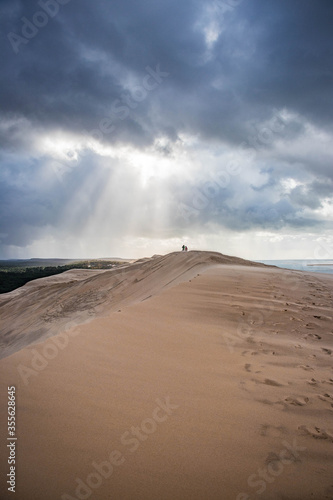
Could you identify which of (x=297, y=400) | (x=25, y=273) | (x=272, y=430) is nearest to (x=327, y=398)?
(x=297, y=400)

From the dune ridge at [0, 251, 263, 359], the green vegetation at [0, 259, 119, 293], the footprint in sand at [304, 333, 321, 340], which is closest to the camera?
the footprint in sand at [304, 333, 321, 340]

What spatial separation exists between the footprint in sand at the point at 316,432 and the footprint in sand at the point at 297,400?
0.28 m

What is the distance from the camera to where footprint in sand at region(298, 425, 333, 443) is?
176 centimetres

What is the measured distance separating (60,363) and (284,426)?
2.12 metres

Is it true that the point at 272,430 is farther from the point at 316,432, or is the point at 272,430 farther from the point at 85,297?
the point at 85,297

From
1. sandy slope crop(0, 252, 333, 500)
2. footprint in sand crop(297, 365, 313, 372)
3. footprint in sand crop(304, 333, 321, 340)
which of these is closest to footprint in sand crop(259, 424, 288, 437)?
sandy slope crop(0, 252, 333, 500)

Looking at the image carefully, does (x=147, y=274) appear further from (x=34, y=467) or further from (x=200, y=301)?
(x=34, y=467)

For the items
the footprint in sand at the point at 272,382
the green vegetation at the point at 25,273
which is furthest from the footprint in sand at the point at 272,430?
the green vegetation at the point at 25,273

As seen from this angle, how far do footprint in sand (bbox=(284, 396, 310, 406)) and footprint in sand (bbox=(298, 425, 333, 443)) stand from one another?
278 millimetres

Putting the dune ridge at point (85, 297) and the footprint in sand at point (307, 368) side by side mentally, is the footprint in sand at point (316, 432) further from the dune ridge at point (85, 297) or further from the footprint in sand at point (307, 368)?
the dune ridge at point (85, 297)

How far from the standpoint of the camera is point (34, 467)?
1.52 m

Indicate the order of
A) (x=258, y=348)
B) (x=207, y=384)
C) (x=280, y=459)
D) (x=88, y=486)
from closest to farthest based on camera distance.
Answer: (x=88, y=486), (x=280, y=459), (x=207, y=384), (x=258, y=348)

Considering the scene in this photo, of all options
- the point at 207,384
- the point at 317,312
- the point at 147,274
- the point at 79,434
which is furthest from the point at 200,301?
the point at 147,274

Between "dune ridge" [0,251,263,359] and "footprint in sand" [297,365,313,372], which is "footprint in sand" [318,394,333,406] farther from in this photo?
"dune ridge" [0,251,263,359]
